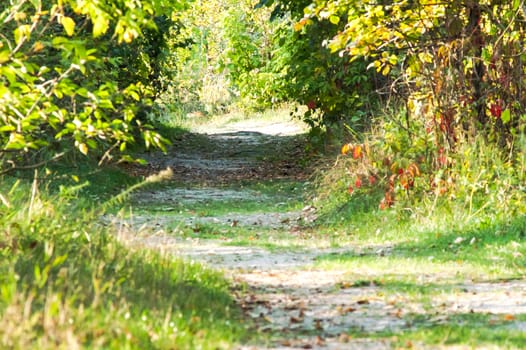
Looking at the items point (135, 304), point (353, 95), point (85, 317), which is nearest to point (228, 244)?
point (135, 304)

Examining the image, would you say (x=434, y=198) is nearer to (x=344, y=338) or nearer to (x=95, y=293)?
(x=344, y=338)

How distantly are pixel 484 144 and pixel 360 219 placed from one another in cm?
219

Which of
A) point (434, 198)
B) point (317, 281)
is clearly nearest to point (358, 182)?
point (434, 198)

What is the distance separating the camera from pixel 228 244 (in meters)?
11.0

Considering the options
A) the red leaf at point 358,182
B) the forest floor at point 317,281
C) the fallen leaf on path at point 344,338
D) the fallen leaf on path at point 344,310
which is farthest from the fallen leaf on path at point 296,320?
the red leaf at point 358,182

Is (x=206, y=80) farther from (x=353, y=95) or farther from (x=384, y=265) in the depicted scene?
(x=384, y=265)

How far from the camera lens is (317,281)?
815 centimetres

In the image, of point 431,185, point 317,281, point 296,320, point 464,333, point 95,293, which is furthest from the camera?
point 431,185

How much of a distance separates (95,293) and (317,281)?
290cm

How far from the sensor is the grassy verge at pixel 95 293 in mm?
4770

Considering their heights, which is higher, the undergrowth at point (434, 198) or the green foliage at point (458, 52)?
the green foliage at point (458, 52)

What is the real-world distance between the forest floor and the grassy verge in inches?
10.3

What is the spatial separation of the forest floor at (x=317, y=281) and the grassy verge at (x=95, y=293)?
0.26 meters

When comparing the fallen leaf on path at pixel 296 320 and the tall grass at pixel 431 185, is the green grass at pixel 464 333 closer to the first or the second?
the fallen leaf on path at pixel 296 320
